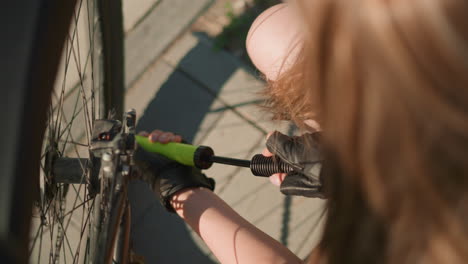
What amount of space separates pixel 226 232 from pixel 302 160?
230mm

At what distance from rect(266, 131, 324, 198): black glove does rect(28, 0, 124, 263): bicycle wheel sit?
1.25 ft

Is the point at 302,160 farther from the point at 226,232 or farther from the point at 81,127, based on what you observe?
the point at 81,127

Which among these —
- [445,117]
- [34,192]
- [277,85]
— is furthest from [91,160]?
[445,117]

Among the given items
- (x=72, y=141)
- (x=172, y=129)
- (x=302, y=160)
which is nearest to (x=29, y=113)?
(x=302, y=160)

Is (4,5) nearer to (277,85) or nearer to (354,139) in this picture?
(354,139)

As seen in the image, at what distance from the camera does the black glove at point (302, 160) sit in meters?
1.16

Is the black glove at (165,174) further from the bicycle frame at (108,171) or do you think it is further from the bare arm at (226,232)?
the bicycle frame at (108,171)

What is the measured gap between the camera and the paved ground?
181 centimetres

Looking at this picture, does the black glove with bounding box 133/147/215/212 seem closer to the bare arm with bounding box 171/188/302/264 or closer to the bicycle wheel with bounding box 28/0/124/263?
the bare arm with bounding box 171/188/302/264

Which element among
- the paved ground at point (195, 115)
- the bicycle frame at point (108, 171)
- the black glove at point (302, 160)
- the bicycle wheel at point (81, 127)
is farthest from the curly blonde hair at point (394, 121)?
the paved ground at point (195, 115)

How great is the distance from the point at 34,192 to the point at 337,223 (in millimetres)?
435

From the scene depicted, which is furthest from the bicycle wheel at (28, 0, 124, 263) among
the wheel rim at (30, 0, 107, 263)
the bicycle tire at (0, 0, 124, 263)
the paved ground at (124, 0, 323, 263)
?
the bicycle tire at (0, 0, 124, 263)

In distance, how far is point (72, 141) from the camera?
4.79ft

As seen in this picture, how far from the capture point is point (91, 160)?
1200 mm
